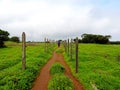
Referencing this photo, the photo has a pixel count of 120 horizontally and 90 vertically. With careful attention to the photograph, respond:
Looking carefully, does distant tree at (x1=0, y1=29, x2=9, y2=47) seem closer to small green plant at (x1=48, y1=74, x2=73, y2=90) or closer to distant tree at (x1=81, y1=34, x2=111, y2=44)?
small green plant at (x1=48, y1=74, x2=73, y2=90)

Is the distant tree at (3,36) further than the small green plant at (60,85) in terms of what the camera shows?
Yes

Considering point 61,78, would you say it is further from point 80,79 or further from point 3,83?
point 3,83

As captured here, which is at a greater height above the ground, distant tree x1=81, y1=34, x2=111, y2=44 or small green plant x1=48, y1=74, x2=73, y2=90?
distant tree x1=81, y1=34, x2=111, y2=44

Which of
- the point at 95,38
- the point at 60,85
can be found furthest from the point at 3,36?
the point at 95,38

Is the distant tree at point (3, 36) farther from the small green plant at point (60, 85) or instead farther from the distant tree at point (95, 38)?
the distant tree at point (95, 38)

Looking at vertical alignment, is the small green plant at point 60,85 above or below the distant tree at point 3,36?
below

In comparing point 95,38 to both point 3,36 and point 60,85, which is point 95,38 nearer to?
point 3,36

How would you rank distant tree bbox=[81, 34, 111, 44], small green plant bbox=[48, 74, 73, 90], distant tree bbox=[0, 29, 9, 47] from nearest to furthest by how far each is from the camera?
small green plant bbox=[48, 74, 73, 90] → distant tree bbox=[0, 29, 9, 47] → distant tree bbox=[81, 34, 111, 44]

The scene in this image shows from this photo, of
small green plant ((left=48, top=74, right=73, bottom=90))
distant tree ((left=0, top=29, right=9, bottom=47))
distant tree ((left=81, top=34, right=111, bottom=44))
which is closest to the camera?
small green plant ((left=48, top=74, right=73, bottom=90))

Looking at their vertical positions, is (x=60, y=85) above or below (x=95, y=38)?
below

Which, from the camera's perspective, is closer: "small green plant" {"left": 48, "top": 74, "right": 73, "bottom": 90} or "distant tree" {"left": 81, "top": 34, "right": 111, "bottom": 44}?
"small green plant" {"left": 48, "top": 74, "right": 73, "bottom": 90}

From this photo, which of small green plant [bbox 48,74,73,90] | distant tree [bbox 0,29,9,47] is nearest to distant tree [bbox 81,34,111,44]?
distant tree [bbox 0,29,9,47]

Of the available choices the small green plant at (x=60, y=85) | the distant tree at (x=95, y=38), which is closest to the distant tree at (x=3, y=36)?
the small green plant at (x=60, y=85)

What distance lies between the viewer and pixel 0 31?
65625 mm
